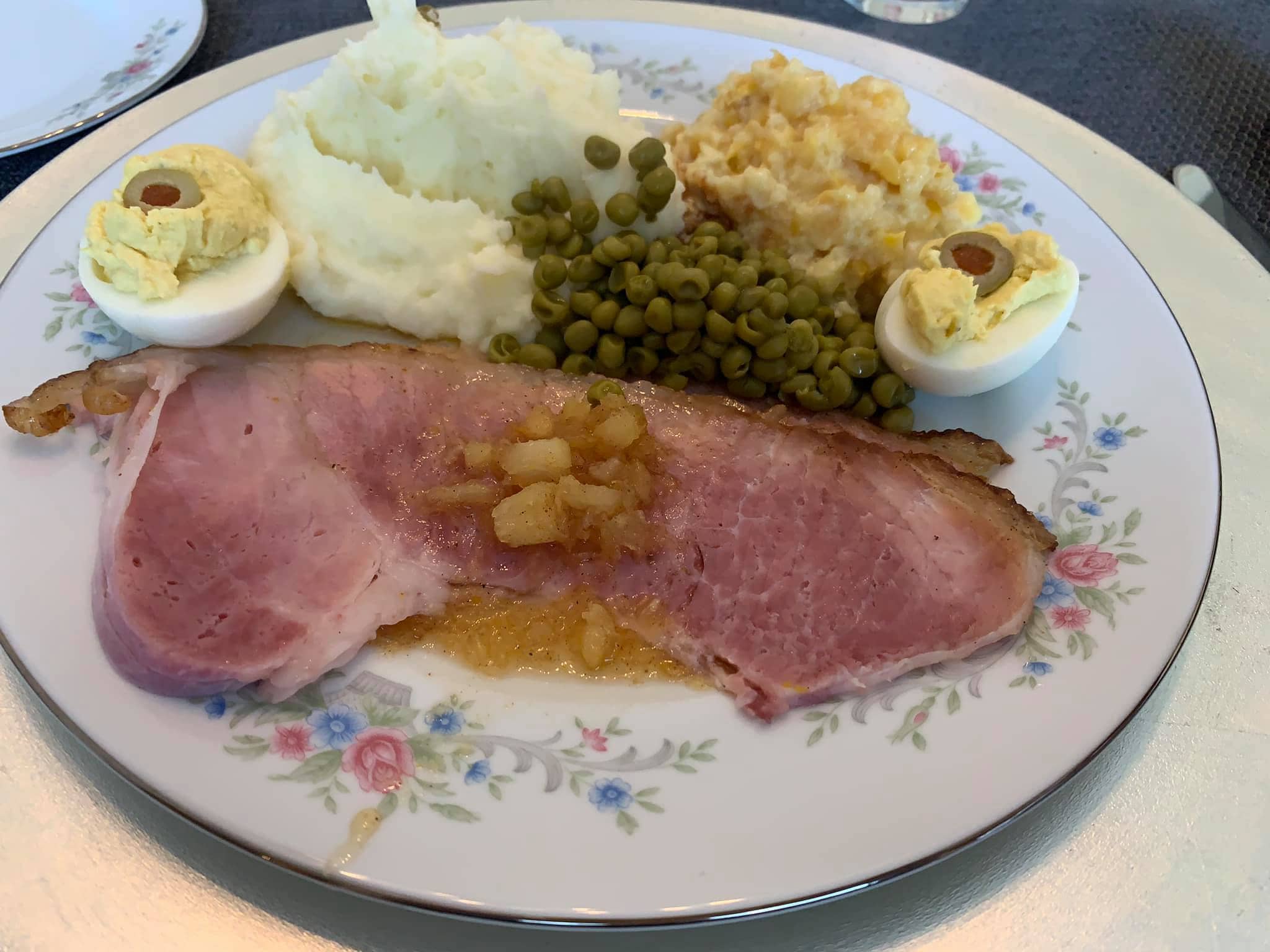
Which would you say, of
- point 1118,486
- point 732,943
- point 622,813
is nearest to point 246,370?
point 622,813

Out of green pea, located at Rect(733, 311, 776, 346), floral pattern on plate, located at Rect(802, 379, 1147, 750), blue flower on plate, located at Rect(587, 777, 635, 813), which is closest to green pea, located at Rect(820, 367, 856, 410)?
green pea, located at Rect(733, 311, 776, 346)

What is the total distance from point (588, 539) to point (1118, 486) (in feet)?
4.61

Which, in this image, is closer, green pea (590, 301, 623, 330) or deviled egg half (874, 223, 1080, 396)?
deviled egg half (874, 223, 1080, 396)

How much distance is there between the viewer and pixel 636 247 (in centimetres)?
256

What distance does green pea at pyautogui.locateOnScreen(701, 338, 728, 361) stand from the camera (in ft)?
8.24

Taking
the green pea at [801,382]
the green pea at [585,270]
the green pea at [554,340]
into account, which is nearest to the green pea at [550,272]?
the green pea at [585,270]

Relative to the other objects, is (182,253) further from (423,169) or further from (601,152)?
(601,152)

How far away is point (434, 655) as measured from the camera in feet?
6.77

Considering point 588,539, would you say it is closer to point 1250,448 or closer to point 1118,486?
point 1118,486

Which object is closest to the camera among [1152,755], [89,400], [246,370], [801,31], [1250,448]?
[1152,755]

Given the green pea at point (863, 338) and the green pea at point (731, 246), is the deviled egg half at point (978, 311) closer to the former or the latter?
the green pea at point (863, 338)

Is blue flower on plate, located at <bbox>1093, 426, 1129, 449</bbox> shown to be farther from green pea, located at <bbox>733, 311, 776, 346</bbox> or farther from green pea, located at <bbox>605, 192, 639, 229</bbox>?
green pea, located at <bbox>605, 192, 639, 229</bbox>

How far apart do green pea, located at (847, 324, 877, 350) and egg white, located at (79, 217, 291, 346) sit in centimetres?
172

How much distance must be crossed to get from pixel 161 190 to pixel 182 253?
0.20 m
